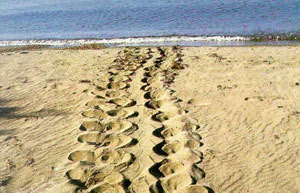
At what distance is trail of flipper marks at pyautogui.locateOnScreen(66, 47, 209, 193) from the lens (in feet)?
13.9

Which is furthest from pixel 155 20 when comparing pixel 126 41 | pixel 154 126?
pixel 154 126

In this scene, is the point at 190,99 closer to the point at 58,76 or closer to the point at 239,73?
the point at 239,73

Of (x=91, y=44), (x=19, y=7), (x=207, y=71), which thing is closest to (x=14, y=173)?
(x=207, y=71)

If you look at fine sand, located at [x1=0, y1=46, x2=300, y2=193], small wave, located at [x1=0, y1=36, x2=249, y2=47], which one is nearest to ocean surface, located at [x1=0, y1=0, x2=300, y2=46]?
small wave, located at [x1=0, y1=36, x2=249, y2=47]

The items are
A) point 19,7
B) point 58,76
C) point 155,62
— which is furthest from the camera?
point 19,7

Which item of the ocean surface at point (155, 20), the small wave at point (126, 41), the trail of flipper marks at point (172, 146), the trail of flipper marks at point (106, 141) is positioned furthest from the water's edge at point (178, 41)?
the trail of flipper marks at point (106, 141)

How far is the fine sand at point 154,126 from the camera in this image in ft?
14.2

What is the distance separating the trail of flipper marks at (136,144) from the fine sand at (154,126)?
0.02 m

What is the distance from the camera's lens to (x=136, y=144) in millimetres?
5121

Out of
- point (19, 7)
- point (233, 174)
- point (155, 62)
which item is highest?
point (19, 7)

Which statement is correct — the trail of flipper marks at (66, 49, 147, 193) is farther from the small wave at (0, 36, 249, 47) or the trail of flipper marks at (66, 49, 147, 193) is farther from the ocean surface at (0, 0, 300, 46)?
the ocean surface at (0, 0, 300, 46)

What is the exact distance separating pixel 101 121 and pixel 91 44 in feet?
26.8

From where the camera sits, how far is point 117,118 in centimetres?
595

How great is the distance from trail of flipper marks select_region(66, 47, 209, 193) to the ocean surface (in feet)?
23.6
